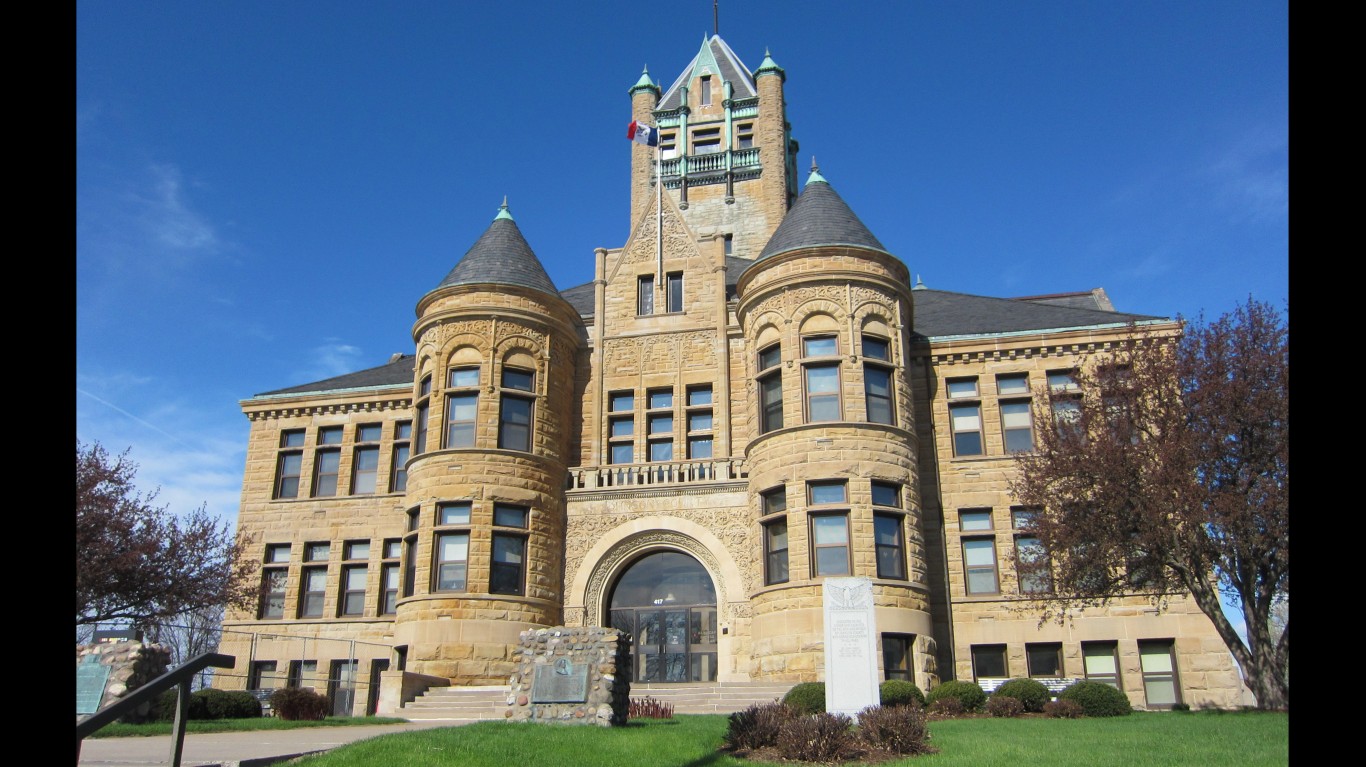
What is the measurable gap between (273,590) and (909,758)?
23.4m

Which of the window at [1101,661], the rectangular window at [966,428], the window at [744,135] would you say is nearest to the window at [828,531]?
the rectangular window at [966,428]

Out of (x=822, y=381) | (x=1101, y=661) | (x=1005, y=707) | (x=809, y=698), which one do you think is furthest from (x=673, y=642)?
(x=1101, y=661)

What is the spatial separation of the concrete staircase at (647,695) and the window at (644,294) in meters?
11.5

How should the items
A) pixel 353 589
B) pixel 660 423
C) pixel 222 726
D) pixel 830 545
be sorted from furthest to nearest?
pixel 353 589 < pixel 660 423 < pixel 830 545 < pixel 222 726

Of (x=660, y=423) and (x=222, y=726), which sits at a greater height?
(x=660, y=423)

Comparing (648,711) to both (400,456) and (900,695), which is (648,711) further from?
(400,456)

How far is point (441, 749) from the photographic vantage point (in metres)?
11.6

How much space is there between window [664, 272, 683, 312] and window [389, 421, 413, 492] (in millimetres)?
8778

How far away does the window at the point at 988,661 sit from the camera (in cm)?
2547

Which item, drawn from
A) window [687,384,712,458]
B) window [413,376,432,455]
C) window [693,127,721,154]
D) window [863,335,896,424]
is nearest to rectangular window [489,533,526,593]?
window [413,376,432,455]

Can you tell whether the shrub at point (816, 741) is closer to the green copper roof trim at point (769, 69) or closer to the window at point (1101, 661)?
the window at point (1101, 661)

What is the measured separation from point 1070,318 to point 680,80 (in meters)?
27.6

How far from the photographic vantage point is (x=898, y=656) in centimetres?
2328
